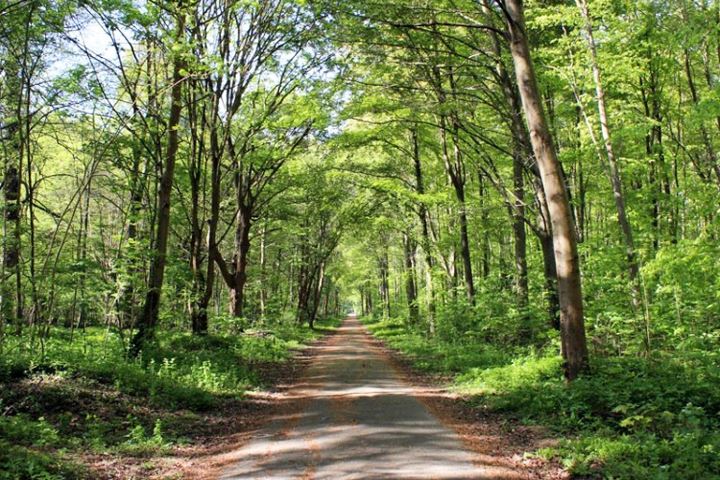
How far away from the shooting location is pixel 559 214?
27.9 ft

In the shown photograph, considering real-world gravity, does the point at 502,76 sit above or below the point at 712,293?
above

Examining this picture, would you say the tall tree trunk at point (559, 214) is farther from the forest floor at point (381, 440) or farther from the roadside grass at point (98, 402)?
Result: the roadside grass at point (98, 402)

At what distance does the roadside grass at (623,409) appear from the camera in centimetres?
506

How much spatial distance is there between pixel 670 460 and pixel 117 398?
786 cm

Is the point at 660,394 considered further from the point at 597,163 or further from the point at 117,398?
the point at 597,163

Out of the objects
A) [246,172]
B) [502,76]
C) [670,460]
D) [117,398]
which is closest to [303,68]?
[246,172]

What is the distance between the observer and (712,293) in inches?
400

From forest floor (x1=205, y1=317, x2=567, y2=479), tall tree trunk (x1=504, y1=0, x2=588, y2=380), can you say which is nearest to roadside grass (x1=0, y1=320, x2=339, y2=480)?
forest floor (x1=205, y1=317, x2=567, y2=479)

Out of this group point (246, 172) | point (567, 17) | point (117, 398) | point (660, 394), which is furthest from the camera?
point (246, 172)

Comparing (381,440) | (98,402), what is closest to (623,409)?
(381,440)

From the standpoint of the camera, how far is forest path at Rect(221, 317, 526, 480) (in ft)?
17.9

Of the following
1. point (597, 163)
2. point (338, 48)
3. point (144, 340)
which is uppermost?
point (338, 48)

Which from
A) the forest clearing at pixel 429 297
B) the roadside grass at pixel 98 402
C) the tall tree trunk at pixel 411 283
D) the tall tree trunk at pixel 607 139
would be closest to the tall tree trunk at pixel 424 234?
the forest clearing at pixel 429 297

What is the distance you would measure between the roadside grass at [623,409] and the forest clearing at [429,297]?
43 millimetres
